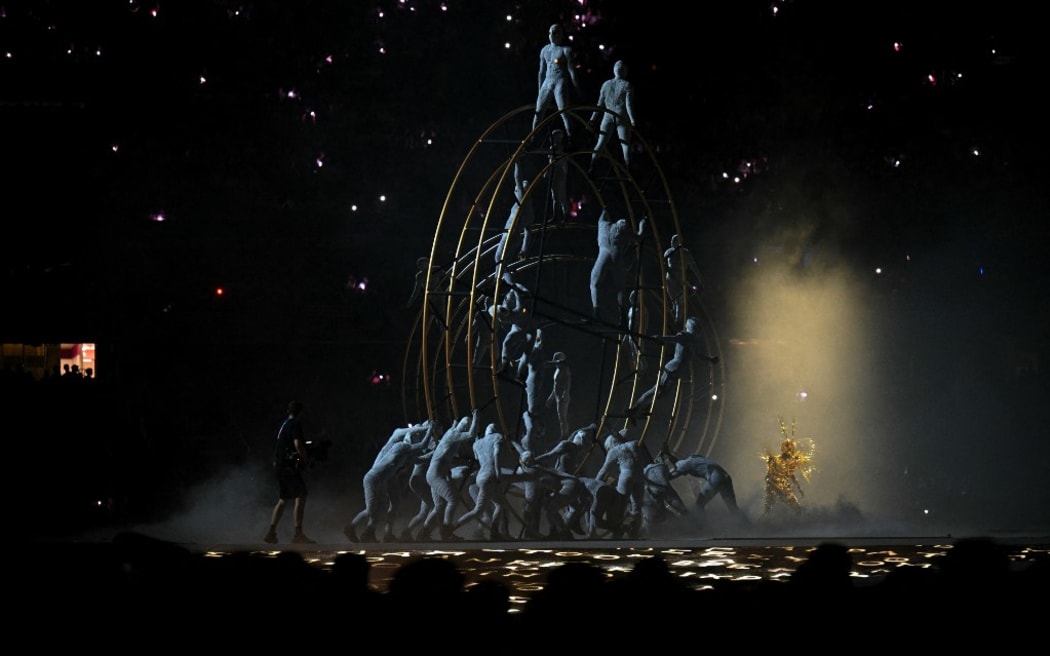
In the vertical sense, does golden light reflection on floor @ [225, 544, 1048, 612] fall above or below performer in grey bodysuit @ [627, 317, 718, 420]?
below

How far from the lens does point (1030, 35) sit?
20.9m

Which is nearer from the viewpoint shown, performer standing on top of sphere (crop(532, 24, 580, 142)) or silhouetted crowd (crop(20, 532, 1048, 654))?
silhouetted crowd (crop(20, 532, 1048, 654))

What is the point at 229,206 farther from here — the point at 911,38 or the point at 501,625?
the point at 501,625

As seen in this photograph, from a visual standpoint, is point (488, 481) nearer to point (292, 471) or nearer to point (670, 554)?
point (292, 471)

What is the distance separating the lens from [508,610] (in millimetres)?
4773

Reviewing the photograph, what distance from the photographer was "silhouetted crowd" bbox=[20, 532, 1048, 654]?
15.1ft

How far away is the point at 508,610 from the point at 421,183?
710 inches

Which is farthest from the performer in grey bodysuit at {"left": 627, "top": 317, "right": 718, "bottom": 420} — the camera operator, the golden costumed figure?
the camera operator

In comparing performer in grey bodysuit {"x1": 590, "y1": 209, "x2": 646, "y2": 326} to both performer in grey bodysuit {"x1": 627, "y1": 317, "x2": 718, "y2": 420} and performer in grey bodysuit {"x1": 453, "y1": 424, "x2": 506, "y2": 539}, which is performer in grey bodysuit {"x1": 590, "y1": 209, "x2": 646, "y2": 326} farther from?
performer in grey bodysuit {"x1": 453, "y1": 424, "x2": 506, "y2": 539}

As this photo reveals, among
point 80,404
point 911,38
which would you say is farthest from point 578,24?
point 80,404

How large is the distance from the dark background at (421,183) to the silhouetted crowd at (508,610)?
1555 cm

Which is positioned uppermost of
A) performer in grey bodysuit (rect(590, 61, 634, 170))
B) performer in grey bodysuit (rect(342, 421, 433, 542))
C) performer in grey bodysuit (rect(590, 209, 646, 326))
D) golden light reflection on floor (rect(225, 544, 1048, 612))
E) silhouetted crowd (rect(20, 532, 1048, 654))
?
performer in grey bodysuit (rect(590, 61, 634, 170))

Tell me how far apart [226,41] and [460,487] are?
1051cm

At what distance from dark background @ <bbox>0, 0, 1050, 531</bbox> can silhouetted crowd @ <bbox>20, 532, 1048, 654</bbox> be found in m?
15.6
